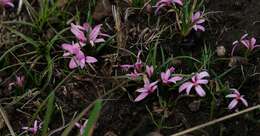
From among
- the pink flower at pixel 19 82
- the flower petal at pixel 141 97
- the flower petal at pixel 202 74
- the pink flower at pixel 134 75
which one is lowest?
the flower petal at pixel 141 97

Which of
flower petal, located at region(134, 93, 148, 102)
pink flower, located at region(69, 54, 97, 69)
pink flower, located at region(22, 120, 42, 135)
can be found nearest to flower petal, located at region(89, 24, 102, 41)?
pink flower, located at region(69, 54, 97, 69)

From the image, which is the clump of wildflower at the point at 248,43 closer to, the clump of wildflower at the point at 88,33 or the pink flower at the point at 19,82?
the clump of wildflower at the point at 88,33

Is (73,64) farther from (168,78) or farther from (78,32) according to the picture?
(168,78)

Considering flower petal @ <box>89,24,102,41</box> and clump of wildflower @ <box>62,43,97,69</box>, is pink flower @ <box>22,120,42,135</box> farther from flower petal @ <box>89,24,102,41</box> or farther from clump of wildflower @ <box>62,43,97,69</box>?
flower petal @ <box>89,24,102,41</box>

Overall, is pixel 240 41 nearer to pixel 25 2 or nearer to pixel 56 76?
pixel 56 76

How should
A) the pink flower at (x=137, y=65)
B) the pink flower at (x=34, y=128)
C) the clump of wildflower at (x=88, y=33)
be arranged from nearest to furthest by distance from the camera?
the pink flower at (x=34, y=128) → the pink flower at (x=137, y=65) → the clump of wildflower at (x=88, y=33)

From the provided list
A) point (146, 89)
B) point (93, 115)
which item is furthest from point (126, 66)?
point (93, 115)

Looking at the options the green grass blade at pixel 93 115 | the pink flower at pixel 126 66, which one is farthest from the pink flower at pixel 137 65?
the green grass blade at pixel 93 115
